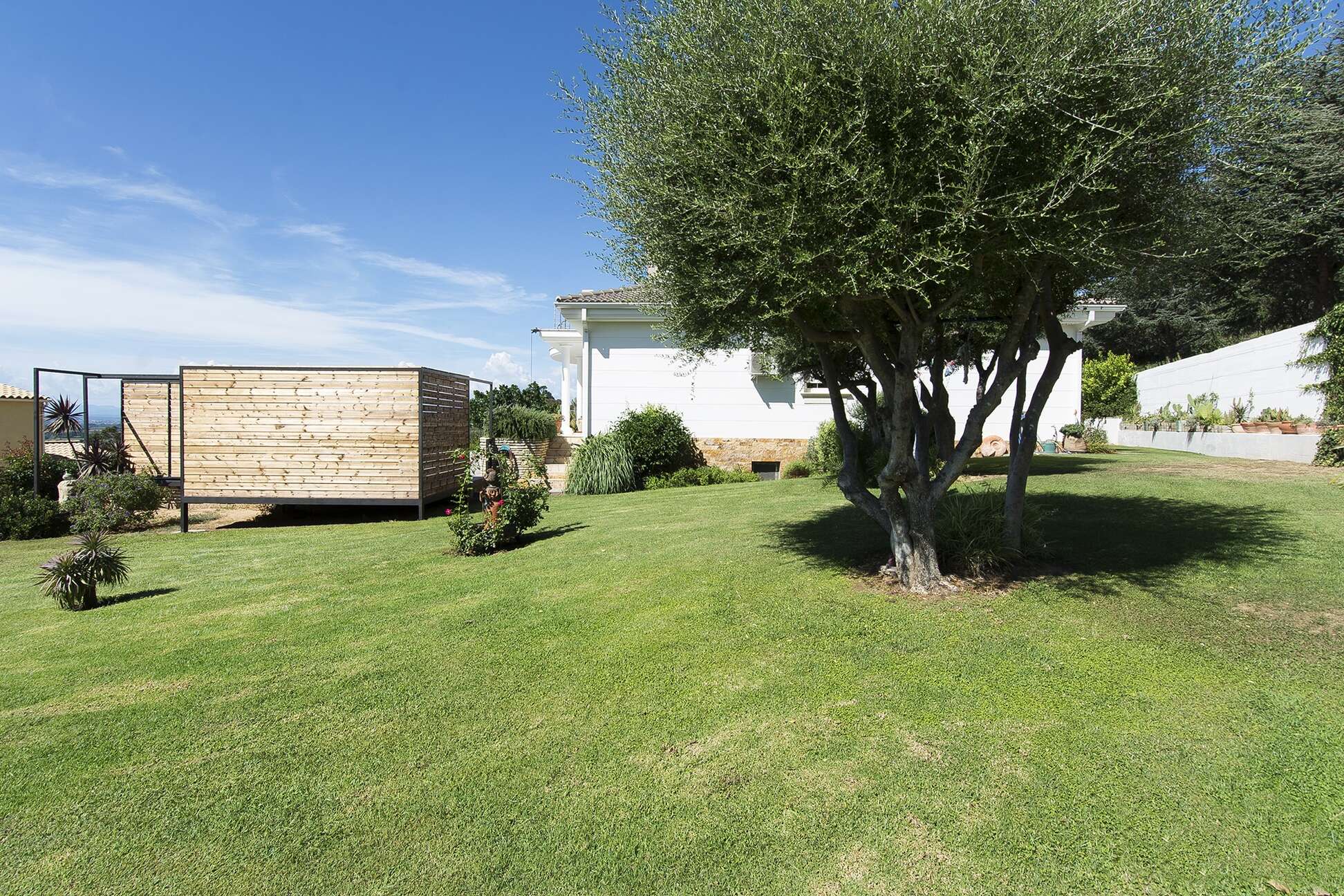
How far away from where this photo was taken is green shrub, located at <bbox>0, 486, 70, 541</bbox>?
1359 centimetres

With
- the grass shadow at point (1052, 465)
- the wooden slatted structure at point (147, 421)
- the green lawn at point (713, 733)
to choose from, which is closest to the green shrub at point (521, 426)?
the wooden slatted structure at point (147, 421)

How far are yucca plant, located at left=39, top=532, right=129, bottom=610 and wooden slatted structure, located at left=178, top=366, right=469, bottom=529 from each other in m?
5.52

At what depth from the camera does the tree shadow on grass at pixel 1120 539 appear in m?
6.14

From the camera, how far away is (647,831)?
10.6 ft

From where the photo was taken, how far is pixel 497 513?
9.32 metres

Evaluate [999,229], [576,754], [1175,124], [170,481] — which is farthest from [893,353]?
[170,481]

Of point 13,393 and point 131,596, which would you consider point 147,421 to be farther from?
point 13,393

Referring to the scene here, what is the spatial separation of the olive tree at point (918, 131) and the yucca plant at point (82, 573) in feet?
22.3

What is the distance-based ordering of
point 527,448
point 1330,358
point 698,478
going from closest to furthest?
point 1330,358 < point 698,478 < point 527,448

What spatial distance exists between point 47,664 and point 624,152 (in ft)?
20.5

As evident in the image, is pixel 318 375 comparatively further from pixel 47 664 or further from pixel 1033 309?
pixel 1033 309

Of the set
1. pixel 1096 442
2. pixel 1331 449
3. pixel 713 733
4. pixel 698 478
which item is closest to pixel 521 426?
pixel 698 478

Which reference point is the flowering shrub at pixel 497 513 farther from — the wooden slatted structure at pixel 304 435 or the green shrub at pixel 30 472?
the green shrub at pixel 30 472

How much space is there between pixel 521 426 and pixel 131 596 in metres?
10.4
